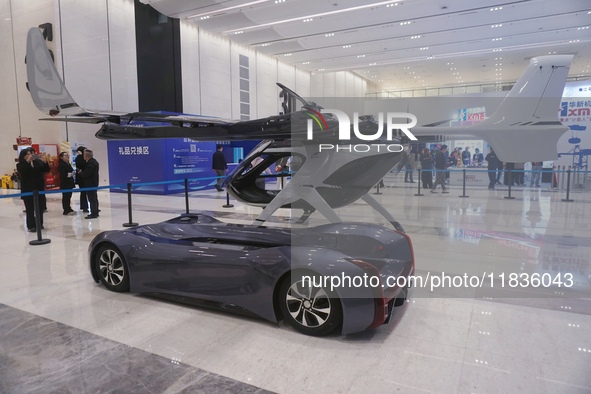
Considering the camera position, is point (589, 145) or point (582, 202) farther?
point (589, 145)

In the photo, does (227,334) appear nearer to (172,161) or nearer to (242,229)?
(242,229)

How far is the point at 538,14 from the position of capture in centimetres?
1426

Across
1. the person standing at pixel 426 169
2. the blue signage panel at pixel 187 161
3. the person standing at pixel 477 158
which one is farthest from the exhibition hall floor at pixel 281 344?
the blue signage panel at pixel 187 161

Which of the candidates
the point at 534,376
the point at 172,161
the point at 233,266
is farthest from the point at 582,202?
the point at 172,161

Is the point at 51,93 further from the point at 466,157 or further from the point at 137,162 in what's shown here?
the point at 466,157

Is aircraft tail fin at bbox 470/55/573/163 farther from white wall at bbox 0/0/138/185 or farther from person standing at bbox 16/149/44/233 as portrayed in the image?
white wall at bbox 0/0/138/185

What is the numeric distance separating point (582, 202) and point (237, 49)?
54.3ft

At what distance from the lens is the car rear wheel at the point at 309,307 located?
2.88m

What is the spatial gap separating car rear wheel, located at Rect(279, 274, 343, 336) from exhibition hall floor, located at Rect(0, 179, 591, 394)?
100 mm

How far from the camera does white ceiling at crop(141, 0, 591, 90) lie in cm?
1394

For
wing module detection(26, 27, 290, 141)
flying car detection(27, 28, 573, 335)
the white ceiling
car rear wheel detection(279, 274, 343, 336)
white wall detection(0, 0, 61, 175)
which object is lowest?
car rear wheel detection(279, 274, 343, 336)

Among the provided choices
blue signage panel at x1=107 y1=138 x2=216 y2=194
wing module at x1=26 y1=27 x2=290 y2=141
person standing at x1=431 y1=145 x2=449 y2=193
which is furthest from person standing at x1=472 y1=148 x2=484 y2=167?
blue signage panel at x1=107 y1=138 x2=216 y2=194

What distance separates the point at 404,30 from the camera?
646 inches

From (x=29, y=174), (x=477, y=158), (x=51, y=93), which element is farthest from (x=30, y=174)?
(x=477, y=158)
